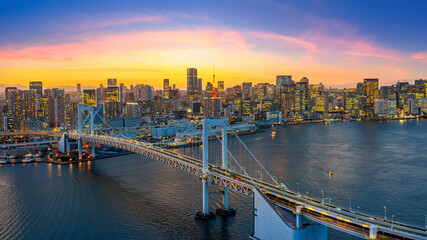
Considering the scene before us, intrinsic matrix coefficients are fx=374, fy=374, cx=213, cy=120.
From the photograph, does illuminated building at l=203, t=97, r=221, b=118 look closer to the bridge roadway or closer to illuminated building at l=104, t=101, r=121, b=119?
illuminated building at l=104, t=101, r=121, b=119

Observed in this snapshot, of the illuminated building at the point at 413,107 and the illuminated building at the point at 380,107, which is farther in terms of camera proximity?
A: the illuminated building at the point at 413,107

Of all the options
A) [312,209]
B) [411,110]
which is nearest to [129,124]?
[312,209]

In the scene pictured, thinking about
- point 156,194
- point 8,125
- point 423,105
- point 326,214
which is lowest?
point 156,194

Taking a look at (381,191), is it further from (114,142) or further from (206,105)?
(206,105)

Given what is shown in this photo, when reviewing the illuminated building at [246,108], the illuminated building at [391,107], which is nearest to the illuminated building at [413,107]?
the illuminated building at [391,107]

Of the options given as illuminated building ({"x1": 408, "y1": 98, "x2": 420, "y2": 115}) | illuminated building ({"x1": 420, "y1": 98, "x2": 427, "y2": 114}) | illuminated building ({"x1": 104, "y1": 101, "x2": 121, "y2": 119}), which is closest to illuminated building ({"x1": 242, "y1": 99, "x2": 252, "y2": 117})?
illuminated building ({"x1": 104, "y1": 101, "x2": 121, "y2": 119})

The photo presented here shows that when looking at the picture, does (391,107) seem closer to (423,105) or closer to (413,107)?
(413,107)

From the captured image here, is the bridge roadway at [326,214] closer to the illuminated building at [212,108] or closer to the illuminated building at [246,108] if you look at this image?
the illuminated building at [212,108]

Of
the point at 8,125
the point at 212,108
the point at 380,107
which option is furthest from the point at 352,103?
the point at 8,125
